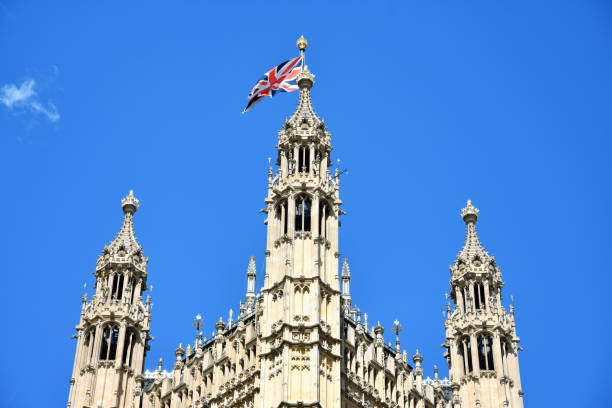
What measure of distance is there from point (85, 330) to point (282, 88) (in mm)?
14246

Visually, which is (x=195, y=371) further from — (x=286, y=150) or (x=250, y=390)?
(x=286, y=150)

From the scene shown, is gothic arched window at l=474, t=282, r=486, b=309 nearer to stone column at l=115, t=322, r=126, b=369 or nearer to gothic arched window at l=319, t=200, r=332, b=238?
gothic arched window at l=319, t=200, r=332, b=238

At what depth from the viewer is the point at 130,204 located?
7306 centimetres

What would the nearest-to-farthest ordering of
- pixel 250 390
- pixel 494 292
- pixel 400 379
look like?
1. pixel 250 390
2. pixel 400 379
3. pixel 494 292

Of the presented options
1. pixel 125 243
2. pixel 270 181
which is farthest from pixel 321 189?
pixel 125 243

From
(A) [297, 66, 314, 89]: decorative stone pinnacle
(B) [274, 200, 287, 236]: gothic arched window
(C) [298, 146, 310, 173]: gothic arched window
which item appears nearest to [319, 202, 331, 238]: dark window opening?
(B) [274, 200, 287, 236]: gothic arched window

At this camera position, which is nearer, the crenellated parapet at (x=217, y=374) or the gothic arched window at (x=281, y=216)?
the crenellated parapet at (x=217, y=374)

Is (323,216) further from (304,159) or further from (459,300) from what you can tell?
(459,300)

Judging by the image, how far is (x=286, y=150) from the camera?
219ft

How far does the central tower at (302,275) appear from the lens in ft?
192

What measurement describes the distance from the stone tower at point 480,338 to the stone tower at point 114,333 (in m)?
13.7

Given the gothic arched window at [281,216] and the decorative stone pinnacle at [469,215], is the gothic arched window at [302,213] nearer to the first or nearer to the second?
the gothic arched window at [281,216]

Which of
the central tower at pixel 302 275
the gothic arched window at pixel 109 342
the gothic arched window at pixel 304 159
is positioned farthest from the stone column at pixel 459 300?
the gothic arched window at pixel 109 342

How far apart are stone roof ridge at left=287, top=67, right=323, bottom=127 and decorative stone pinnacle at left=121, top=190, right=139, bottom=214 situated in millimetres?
9958
